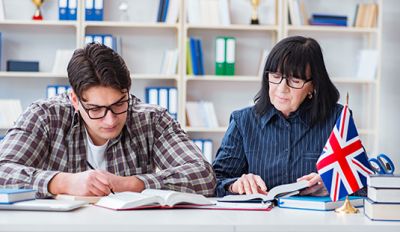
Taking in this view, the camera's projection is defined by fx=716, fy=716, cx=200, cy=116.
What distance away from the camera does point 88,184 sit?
2.15 meters

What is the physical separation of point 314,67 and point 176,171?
0.67m

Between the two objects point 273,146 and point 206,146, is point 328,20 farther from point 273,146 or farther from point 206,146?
point 273,146

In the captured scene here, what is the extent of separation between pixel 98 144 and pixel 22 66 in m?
2.75

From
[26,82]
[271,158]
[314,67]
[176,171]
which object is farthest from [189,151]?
[26,82]

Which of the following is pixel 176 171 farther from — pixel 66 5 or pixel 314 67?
pixel 66 5

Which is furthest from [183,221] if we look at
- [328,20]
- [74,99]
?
[328,20]

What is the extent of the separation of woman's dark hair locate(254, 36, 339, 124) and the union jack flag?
21.6 inches

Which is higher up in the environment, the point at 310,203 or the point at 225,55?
the point at 225,55

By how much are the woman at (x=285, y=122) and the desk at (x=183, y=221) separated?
673 mm

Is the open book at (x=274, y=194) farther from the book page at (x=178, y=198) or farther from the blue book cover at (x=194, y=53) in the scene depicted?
the blue book cover at (x=194, y=53)

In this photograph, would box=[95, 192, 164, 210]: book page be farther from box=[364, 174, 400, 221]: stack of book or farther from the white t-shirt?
box=[364, 174, 400, 221]: stack of book

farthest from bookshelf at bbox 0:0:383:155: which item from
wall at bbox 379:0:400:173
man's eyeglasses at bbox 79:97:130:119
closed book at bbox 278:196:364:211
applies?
closed book at bbox 278:196:364:211

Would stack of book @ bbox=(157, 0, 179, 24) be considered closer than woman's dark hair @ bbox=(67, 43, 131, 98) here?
No

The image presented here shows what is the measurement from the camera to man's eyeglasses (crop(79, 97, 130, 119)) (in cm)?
229
